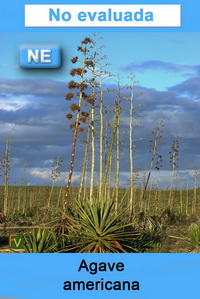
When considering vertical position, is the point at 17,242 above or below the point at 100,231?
below

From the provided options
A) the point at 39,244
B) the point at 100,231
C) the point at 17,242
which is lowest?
the point at 17,242

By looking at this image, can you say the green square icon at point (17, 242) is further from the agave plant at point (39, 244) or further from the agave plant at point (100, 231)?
the agave plant at point (100, 231)

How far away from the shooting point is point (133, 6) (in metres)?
10.2

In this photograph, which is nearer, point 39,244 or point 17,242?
point 39,244

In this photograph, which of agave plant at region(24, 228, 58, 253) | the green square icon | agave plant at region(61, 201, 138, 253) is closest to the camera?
agave plant at region(61, 201, 138, 253)

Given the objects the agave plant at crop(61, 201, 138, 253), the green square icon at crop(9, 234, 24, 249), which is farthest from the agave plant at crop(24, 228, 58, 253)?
the agave plant at crop(61, 201, 138, 253)

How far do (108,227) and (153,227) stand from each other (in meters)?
7.27

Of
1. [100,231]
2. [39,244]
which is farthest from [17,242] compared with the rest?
[100,231]

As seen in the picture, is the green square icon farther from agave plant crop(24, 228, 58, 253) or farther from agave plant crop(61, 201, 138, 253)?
agave plant crop(61, 201, 138, 253)

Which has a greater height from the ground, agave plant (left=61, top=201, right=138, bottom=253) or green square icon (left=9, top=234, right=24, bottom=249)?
agave plant (left=61, top=201, right=138, bottom=253)

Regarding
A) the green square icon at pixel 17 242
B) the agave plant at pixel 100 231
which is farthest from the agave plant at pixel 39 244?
the agave plant at pixel 100 231

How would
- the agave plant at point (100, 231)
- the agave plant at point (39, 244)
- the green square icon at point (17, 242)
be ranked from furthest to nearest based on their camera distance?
the green square icon at point (17, 242), the agave plant at point (39, 244), the agave plant at point (100, 231)

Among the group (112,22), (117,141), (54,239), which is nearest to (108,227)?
(54,239)

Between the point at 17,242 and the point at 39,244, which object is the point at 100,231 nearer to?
the point at 39,244
